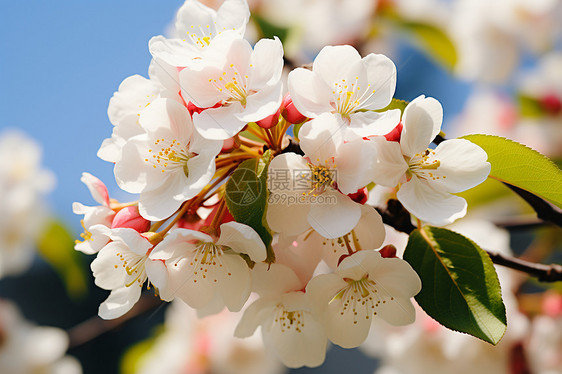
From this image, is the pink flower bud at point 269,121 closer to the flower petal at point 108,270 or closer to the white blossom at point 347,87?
the white blossom at point 347,87

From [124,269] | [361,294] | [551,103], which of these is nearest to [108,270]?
[124,269]

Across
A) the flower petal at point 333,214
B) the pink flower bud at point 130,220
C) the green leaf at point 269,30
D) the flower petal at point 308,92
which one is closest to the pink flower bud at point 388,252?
the flower petal at point 333,214

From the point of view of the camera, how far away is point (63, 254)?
83.3 inches

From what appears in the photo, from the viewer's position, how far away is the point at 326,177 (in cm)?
61

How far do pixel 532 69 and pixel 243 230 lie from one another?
204 cm

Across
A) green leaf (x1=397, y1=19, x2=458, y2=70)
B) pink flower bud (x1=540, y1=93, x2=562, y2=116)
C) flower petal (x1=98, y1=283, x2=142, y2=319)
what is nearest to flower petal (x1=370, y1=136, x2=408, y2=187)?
flower petal (x1=98, y1=283, x2=142, y2=319)

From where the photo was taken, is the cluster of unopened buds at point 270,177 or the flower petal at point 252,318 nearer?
the cluster of unopened buds at point 270,177

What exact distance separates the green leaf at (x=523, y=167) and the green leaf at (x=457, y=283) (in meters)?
0.11

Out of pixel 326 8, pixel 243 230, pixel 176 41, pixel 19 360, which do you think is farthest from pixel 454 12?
pixel 19 360

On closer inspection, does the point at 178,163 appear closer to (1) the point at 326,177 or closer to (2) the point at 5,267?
(1) the point at 326,177

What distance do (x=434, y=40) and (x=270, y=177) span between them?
5.05ft

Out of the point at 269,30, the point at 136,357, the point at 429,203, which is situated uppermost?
the point at 269,30

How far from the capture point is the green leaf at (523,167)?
0.64m

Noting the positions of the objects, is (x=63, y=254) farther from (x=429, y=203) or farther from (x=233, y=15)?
(x=429, y=203)
